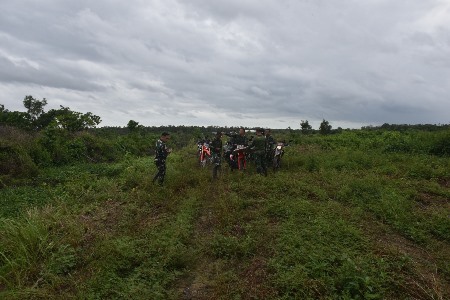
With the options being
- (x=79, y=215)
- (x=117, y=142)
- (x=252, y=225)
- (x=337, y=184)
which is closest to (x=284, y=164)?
(x=337, y=184)

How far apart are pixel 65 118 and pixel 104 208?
20.4 meters

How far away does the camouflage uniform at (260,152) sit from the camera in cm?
1281

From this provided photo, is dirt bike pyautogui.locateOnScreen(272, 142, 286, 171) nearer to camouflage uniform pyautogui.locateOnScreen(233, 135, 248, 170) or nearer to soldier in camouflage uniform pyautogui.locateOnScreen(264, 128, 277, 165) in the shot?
soldier in camouflage uniform pyautogui.locateOnScreen(264, 128, 277, 165)

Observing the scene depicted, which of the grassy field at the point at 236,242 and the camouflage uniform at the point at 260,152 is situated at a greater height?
the camouflage uniform at the point at 260,152

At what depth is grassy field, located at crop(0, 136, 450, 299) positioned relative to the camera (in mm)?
5113

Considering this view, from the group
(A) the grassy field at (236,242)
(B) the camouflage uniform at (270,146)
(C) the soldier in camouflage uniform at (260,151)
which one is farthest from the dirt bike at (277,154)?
(A) the grassy field at (236,242)

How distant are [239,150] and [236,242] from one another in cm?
710

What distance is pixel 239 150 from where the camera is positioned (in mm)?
13406

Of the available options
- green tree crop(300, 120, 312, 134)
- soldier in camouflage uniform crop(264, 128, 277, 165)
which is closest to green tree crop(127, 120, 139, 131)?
green tree crop(300, 120, 312, 134)

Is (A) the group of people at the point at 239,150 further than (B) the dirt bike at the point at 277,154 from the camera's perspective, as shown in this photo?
Result: No

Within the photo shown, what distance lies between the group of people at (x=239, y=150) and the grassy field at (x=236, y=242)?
1.12 meters

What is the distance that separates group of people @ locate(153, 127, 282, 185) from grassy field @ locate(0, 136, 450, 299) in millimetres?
1117

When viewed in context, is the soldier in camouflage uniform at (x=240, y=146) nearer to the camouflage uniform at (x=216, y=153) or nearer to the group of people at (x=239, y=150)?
the group of people at (x=239, y=150)

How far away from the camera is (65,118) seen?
89.2 feet
